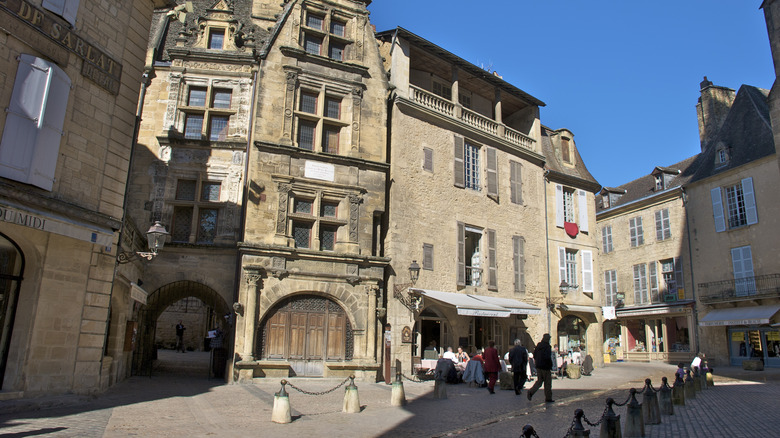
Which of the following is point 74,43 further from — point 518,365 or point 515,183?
point 515,183

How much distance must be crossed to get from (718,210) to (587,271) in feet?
24.9

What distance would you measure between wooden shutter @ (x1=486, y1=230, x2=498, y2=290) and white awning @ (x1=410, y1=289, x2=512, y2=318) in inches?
66.1

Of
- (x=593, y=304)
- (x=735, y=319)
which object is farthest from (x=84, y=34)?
(x=735, y=319)

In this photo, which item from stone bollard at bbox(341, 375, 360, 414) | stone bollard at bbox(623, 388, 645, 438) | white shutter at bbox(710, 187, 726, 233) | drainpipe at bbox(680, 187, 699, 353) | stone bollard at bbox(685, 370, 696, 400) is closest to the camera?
stone bollard at bbox(623, 388, 645, 438)

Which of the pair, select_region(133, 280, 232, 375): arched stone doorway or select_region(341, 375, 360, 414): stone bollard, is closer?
select_region(341, 375, 360, 414): stone bollard

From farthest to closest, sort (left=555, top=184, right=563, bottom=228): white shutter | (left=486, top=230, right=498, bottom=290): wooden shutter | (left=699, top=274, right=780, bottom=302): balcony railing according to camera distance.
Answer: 1. (left=699, top=274, right=780, bottom=302): balcony railing
2. (left=555, top=184, right=563, bottom=228): white shutter
3. (left=486, top=230, right=498, bottom=290): wooden shutter

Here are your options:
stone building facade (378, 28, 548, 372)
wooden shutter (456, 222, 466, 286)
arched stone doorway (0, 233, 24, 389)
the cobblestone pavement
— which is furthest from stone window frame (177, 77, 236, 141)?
wooden shutter (456, 222, 466, 286)

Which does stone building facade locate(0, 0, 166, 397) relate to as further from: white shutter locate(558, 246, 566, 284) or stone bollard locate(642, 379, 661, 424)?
white shutter locate(558, 246, 566, 284)

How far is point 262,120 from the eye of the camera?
44.1 feet

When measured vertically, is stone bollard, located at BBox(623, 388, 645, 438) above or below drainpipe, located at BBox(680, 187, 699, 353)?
below

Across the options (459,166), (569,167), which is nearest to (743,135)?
(569,167)

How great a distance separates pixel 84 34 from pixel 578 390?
39.4 feet

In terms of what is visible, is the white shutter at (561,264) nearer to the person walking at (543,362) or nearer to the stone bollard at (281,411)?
the person walking at (543,362)

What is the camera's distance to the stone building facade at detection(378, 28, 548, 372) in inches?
580
